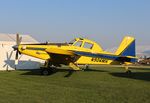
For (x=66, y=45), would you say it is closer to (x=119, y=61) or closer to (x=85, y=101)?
(x=119, y=61)

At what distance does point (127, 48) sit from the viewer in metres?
25.7

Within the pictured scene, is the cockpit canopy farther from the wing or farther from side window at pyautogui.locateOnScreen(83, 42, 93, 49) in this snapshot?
the wing

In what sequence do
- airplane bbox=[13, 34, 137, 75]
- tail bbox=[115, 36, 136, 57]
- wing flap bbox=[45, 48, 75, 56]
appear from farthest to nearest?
tail bbox=[115, 36, 136, 57] < airplane bbox=[13, 34, 137, 75] < wing flap bbox=[45, 48, 75, 56]

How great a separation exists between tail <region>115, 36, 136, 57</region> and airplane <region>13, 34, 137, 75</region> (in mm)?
90

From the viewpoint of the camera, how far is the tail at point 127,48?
25.6 metres

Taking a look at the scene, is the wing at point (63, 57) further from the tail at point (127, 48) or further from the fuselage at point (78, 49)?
the tail at point (127, 48)

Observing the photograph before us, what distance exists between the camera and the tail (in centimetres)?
2558

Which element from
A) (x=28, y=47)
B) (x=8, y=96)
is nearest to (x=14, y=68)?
(x=28, y=47)

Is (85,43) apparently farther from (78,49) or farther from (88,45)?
(78,49)

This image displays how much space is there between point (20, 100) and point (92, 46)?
1434cm

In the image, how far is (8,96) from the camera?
424 inches

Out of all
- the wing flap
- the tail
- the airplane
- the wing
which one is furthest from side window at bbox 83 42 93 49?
the tail

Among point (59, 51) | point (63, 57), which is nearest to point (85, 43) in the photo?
point (63, 57)

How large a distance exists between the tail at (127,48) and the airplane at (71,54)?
9 cm
